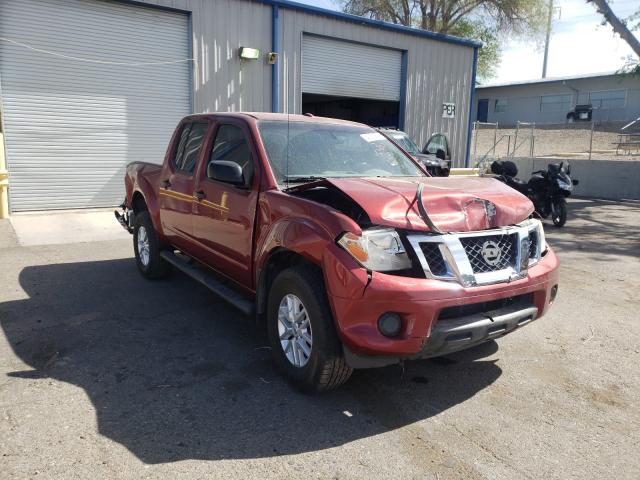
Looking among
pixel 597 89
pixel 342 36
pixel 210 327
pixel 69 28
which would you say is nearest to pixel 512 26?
pixel 597 89

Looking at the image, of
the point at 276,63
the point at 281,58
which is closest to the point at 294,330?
the point at 276,63

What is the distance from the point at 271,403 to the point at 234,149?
2.21 metres

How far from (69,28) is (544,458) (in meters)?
12.1

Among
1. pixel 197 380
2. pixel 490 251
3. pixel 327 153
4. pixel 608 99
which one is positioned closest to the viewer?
pixel 490 251

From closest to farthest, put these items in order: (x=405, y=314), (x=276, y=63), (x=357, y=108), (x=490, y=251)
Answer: (x=405, y=314), (x=490, y=251), (x=276, y=63), (x=357, y=108)

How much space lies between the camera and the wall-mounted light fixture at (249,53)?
1306 cm

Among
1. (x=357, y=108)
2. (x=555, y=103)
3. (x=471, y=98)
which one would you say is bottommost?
(x=357, y=108)

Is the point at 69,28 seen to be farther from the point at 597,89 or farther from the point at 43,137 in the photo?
the point at 597,89

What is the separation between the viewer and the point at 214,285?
4.61 meters

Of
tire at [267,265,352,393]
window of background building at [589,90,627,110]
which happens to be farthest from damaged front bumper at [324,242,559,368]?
window of background building at [589,90,627,110]

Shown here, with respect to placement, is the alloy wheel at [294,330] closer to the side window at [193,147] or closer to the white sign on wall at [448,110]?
the side window at [193,147]

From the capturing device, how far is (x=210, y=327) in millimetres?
4801

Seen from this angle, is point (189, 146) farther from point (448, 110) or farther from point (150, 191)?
point (448, 110)

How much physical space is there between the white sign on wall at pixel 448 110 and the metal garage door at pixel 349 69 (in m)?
1.96
